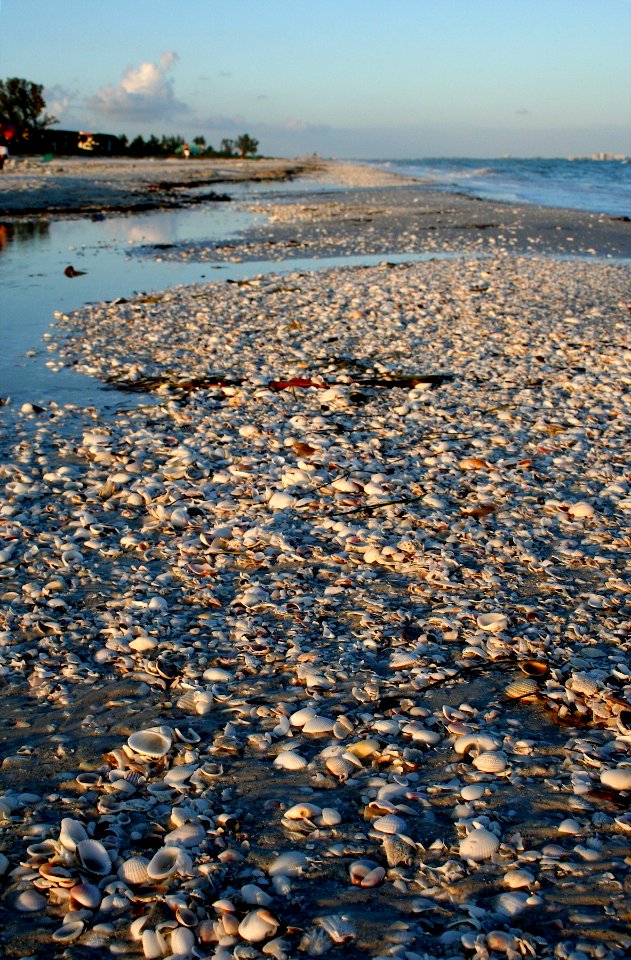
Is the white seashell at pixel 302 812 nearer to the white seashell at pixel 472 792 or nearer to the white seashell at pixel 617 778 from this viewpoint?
the white seashell at pixel 472 792

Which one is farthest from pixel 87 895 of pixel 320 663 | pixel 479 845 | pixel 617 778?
pixel 617 778

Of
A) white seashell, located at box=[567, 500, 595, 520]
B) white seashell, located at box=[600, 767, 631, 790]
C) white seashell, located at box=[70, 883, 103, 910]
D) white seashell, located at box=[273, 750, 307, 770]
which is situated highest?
white seashell, located at box=[567, 500, 595, 520]

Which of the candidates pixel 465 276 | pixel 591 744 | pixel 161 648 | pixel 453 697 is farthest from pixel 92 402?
pixel 465 276

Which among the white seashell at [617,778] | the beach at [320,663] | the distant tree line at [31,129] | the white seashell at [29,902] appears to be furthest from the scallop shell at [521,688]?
the distant tree line at [31,129]

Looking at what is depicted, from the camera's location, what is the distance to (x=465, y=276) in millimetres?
13875

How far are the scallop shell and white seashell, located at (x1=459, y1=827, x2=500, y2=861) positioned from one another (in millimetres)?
837

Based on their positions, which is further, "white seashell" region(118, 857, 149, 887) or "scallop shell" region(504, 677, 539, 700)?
"scallop shell" region(504, 677, 539, 700)

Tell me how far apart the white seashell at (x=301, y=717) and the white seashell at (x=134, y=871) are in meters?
0.86

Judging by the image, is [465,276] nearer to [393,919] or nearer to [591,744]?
[591,744]

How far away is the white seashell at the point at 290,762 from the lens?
2893mm

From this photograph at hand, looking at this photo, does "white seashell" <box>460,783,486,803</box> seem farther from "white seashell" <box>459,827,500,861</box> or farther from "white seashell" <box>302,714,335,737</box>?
"white seashell" <box>302,714,335,737</box>

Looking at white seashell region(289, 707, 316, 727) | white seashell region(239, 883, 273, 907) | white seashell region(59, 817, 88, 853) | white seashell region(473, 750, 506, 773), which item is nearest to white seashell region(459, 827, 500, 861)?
white seashell region(473, 750, 506, 773)

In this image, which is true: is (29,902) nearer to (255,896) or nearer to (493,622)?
(255,896)

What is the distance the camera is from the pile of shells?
7.59 ft
